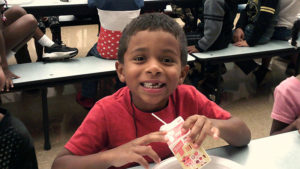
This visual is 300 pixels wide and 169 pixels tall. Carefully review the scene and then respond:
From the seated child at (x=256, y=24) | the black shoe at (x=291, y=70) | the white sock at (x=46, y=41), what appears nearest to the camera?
the white sock at (x=46, y=41)

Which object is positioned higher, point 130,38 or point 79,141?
point 130,38

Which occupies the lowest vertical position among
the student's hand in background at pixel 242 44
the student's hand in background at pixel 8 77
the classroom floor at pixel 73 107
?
the classroom floor at pixel 73 107

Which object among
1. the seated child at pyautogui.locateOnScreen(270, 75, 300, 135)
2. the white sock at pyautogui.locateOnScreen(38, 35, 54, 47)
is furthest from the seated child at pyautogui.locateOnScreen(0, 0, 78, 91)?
the seated child at pyautogui.locateOnScreen(270, 75, 300, 135)

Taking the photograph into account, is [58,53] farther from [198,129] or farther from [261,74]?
[261,74]

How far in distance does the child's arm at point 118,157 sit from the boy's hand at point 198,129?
0.07 meters

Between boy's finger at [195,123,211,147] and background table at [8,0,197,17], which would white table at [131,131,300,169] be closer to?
boy's finger at [195,123,211,147]

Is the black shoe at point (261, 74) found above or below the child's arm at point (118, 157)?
below

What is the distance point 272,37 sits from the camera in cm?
301

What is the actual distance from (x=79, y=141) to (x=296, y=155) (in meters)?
0.69

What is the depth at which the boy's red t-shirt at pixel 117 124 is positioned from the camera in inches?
37.4

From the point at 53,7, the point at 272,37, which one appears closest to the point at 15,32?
the point at 53,7

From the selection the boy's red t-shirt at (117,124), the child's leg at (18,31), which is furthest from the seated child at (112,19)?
the boy's red t-shirt at (117,124)

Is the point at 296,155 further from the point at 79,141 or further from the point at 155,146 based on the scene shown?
the point at 79,141

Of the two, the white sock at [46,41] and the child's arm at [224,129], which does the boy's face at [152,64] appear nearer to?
the child's arm at [224,129]
